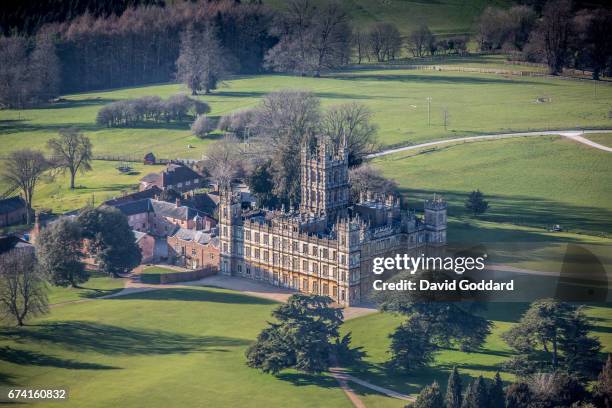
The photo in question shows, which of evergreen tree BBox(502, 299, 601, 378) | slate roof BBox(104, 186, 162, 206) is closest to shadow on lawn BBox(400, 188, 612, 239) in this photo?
slate roof BBox(104, 186, 162, 206)

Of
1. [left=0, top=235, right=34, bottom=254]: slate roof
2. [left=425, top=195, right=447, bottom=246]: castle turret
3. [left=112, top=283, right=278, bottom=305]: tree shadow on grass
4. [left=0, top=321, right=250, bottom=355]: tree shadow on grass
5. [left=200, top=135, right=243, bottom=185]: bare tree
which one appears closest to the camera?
[left=0, top=321, right=250, bottom=355]: tree shadow on grass

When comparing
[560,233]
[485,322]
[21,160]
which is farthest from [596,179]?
[21,160]

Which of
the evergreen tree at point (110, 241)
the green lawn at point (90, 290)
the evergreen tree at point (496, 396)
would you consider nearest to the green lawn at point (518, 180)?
the evergreen tree at point (110, 241)

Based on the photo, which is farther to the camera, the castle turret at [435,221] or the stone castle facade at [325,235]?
the castle turret at [435,221]

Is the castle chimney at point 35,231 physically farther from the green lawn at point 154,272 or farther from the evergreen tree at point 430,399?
the evergreen tree at point 430,399

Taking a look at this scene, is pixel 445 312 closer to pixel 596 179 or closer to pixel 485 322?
pixel 485 322

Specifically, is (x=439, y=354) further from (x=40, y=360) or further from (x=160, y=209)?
(x=160, y=209)

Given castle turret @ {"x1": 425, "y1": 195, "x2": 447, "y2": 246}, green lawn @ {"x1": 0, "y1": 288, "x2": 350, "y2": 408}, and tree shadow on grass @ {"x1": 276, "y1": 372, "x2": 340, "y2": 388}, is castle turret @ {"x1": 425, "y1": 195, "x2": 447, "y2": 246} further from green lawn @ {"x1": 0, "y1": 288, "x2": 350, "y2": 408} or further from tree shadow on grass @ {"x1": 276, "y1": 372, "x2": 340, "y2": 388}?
tree shadow on grass @ {"x1": 276, "y1": 372, "x2": 340, "y2": 388}
